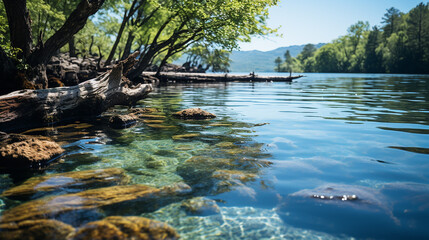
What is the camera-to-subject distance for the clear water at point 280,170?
2920 millimetres

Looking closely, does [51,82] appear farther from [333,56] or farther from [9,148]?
[333,56]

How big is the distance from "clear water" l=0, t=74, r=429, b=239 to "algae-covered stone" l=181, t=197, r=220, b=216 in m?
0.08

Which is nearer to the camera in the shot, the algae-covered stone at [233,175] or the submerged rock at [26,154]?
the algae-covered stone at [233,175]

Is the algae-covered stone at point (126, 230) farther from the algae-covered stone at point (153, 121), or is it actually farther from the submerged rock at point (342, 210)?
the algae-covered stone at point (153, 121)

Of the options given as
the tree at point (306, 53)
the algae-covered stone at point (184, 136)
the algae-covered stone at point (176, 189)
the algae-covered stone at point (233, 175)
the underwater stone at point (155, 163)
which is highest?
the tree at point (306, 53)

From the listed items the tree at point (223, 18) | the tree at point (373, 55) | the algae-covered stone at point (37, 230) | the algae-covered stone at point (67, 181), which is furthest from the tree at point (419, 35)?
the algae-covered stone at point (37, 230)

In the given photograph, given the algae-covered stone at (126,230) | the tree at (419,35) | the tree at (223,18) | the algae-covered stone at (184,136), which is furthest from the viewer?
the tree at (419,35)

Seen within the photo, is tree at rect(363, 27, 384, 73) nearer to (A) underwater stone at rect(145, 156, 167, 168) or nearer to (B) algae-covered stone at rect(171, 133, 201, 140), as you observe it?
(B) algae-covered stone at rect(171, 133, 201, 140)

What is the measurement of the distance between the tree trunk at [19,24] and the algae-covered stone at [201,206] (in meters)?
9.04

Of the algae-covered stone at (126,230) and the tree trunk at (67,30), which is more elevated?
the tree trunk at (67,30)

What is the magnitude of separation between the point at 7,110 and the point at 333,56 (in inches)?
5224

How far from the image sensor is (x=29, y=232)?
8.52ft

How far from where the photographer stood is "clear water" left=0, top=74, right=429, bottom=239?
9.58 ft

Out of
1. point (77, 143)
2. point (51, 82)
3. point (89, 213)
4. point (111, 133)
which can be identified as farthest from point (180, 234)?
point (51, 82)
